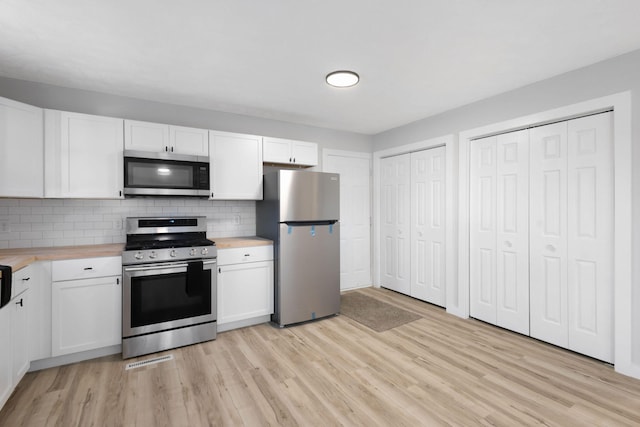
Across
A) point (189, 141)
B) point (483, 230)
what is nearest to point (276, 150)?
point (189, 141)

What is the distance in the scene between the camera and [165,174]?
10.2ft

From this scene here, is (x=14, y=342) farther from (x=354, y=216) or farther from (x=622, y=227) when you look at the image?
(x=622, y=227)

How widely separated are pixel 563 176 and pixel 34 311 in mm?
4559

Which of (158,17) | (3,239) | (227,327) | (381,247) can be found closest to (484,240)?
(381,247)

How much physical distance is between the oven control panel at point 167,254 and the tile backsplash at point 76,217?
2.32 ft

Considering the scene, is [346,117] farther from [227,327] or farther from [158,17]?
[227,327]

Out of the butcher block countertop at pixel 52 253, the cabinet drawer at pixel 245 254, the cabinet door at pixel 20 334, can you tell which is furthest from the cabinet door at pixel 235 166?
the cabinet door at pixel 20 334

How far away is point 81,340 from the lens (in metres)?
2.59

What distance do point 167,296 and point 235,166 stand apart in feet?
5.05

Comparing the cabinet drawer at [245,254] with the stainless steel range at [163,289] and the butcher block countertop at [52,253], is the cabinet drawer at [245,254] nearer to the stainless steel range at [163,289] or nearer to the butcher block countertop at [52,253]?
the stainless steel range at [163,289]

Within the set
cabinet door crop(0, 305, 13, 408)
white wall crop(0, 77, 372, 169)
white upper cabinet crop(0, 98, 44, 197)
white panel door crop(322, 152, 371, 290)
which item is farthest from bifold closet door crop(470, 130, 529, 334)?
white upper cabinet crop(0, 98, 44, 197)

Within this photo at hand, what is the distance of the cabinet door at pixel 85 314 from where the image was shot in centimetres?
252

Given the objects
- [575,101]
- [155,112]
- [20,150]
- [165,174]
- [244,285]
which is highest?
[155,112]

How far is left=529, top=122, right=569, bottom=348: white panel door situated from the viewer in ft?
9.29
